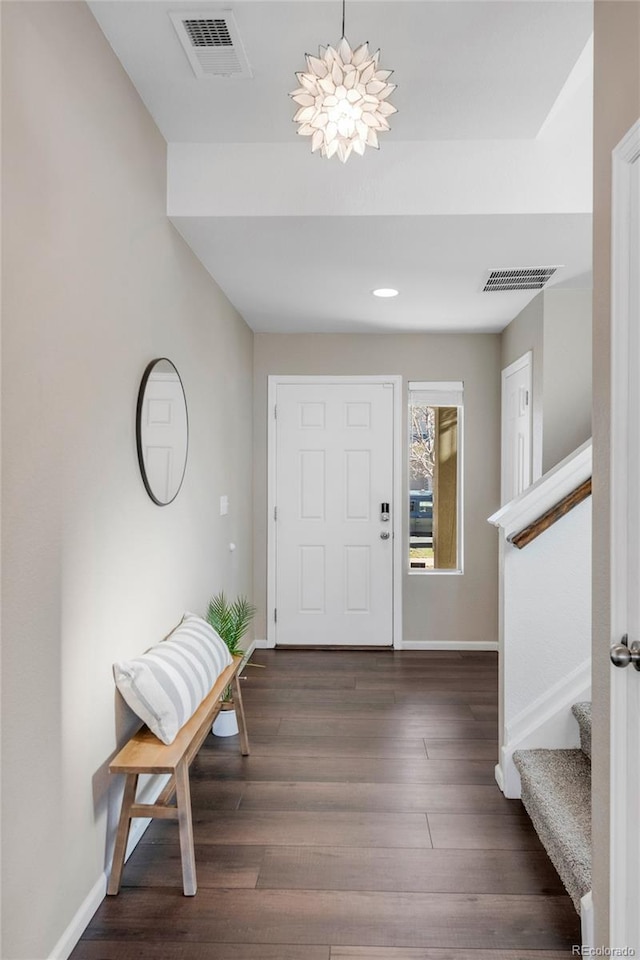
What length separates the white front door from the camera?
5.01 metres

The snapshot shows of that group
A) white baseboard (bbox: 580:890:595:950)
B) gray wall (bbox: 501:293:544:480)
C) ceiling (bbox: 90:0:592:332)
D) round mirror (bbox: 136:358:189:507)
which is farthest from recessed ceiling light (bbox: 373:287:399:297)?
white baseboard (bbox: 580:890:595:950)

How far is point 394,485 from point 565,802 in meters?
3.01

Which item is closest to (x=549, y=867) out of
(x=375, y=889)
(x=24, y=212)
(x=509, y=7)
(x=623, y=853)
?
(x=375, y=889)

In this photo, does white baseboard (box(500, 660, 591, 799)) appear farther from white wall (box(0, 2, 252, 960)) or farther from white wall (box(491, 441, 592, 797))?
white wall (box(0, 2, 252, 960))

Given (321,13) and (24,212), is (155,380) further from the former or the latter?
(321,13)

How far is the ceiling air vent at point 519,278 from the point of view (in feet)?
11.3

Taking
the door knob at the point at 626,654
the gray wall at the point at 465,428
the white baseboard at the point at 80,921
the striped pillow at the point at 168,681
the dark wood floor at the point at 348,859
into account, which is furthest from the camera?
the gray wall at the point at 465,428

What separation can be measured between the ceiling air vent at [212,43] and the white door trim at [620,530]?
1.24m

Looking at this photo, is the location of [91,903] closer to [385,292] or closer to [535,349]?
[385,292]

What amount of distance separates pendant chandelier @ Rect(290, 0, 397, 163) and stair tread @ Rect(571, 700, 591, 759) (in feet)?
6.70

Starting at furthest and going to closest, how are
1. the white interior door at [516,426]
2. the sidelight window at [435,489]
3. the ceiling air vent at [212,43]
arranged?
the sidelight window at [435,489], the white interior door at [516,426], the ceiling air vent at [212,43]

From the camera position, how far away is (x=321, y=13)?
1959mm

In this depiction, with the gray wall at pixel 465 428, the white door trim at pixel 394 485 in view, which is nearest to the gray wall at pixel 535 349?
the gray wall at pixel 465 428

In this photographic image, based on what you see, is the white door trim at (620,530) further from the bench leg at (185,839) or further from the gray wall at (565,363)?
the gray wall at (565,363)
